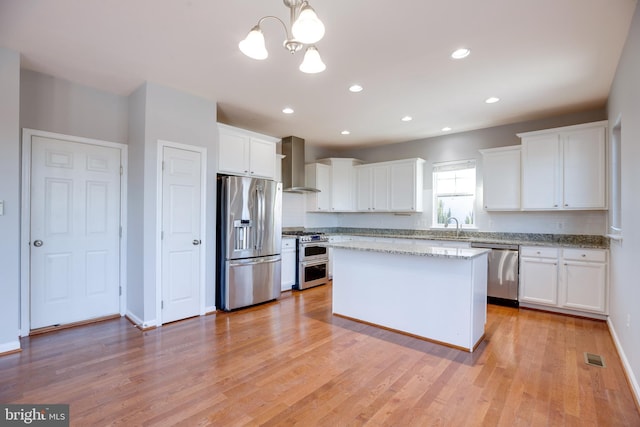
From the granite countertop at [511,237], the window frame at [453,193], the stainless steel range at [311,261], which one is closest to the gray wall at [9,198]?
the stainless steel range at [311,261]

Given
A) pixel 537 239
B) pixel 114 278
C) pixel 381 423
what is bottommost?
pixel 381 423

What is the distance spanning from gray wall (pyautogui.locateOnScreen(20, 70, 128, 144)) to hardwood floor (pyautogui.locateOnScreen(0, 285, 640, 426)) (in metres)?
2.18

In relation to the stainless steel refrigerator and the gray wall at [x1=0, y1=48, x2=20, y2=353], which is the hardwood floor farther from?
the stainless steel refrigerator

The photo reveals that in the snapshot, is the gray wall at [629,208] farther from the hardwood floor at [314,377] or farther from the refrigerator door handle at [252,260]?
the refrigerator door handle at [252,260]

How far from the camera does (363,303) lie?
11.7ft

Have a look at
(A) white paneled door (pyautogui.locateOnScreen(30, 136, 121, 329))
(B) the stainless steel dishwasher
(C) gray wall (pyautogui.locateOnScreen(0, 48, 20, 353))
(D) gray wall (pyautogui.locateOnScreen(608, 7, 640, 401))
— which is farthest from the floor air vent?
(C) gray wall (pyautogui.locateOnScreen(0, 48, 20, 353))

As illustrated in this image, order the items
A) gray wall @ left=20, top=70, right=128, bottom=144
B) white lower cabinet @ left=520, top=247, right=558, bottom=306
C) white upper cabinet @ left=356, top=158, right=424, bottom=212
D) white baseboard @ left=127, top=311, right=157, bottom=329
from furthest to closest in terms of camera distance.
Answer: white upper cabinet @ left=356, top=158, right=424, bottom=212
white lower cabinet @ left=520, top=247, right=558, bottom=306
white baseboard @ left=127, top=311, right=157, bottom=329
gray wall @ left=20, top=70, right=128, bottom=144

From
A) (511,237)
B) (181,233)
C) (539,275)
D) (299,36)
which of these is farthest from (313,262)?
(299,36)

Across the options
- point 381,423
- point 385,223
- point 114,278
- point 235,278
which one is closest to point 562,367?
point 381,423

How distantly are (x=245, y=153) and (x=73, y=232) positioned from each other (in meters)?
2.19

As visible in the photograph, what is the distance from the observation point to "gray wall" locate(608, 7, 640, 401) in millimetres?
2172

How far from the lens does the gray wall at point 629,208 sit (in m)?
2.17

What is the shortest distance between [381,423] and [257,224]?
2.95 m

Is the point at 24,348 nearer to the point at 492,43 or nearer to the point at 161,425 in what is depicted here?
the point at 161,425
